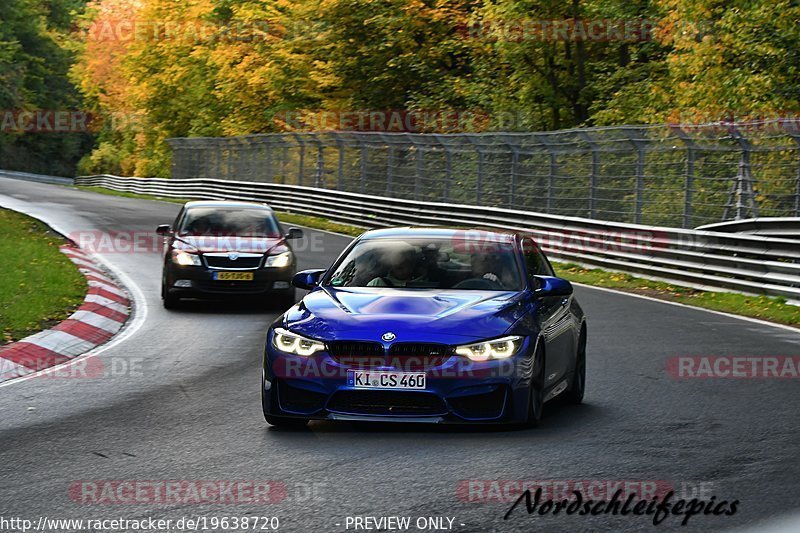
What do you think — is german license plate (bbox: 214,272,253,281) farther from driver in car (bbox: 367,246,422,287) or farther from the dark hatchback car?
driver in car (bbox: 367,246,422,287)

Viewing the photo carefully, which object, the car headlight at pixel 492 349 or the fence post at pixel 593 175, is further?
the fence post at pixel 593 175

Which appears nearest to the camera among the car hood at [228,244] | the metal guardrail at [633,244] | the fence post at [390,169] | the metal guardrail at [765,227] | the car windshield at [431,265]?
the car windshield at [431,265]

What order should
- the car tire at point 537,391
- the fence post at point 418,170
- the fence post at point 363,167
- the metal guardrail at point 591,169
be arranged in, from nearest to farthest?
the car tire at point 537,391, the metal guardrail at point 591,169, the fence post at point 418,170, the fence post at point 363,167

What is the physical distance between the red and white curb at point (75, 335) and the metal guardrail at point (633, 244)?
30.1ft

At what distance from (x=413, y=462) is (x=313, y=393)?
1.16m

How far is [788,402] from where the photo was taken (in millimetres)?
10148

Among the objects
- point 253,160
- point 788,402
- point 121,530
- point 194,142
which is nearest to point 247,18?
point 194,142

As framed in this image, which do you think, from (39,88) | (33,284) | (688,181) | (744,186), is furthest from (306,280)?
(39,88)

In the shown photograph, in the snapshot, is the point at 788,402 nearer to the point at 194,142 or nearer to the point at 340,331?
the point at 340,331

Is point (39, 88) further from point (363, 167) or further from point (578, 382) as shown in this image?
point (578, 382)

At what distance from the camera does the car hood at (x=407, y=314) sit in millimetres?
8406

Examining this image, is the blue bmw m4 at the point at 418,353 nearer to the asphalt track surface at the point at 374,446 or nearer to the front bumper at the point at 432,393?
the front bumper at the point at 432,393

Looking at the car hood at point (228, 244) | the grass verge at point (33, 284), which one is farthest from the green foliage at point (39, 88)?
the car hood at point (228, 244)

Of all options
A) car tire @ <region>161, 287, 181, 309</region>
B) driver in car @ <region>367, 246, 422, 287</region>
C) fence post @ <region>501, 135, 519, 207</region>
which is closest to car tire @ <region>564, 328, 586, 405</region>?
driver in car @ <region>367, 246, 422, 287</region>
